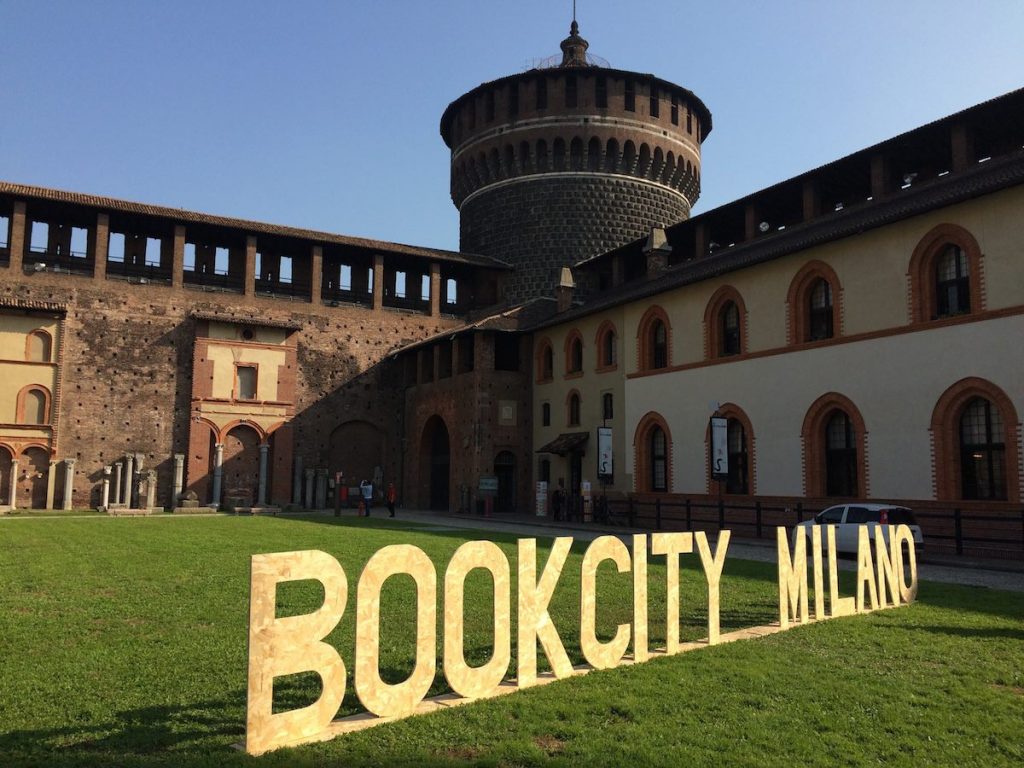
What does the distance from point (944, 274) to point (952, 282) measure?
0.32 metres

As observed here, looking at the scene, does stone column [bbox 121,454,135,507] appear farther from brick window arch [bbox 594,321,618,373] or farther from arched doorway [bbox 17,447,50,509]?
brick window arch [bbox 594,321,618,373]

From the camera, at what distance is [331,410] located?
39562 millimetres

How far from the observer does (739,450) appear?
24984 mm

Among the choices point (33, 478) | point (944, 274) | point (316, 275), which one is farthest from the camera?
point (316, 275)

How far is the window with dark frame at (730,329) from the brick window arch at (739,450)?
1761 mm

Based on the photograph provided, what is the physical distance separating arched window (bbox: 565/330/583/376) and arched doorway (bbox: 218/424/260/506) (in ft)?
47.6

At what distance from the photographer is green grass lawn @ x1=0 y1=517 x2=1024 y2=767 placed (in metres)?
4.91

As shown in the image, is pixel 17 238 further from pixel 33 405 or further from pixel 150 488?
pixel 150 488

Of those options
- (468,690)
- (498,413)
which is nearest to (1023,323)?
(468,690)

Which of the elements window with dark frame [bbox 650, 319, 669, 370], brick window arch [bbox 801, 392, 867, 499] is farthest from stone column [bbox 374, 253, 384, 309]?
brick window arch [bbox 801, 392, 867, 499]

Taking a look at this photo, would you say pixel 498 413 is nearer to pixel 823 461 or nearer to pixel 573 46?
pixel 823 461

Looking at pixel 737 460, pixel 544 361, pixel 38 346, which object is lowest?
pixel 737 460

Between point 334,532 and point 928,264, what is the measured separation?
51.5ft

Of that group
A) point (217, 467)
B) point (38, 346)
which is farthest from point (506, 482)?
point (38, 346)
